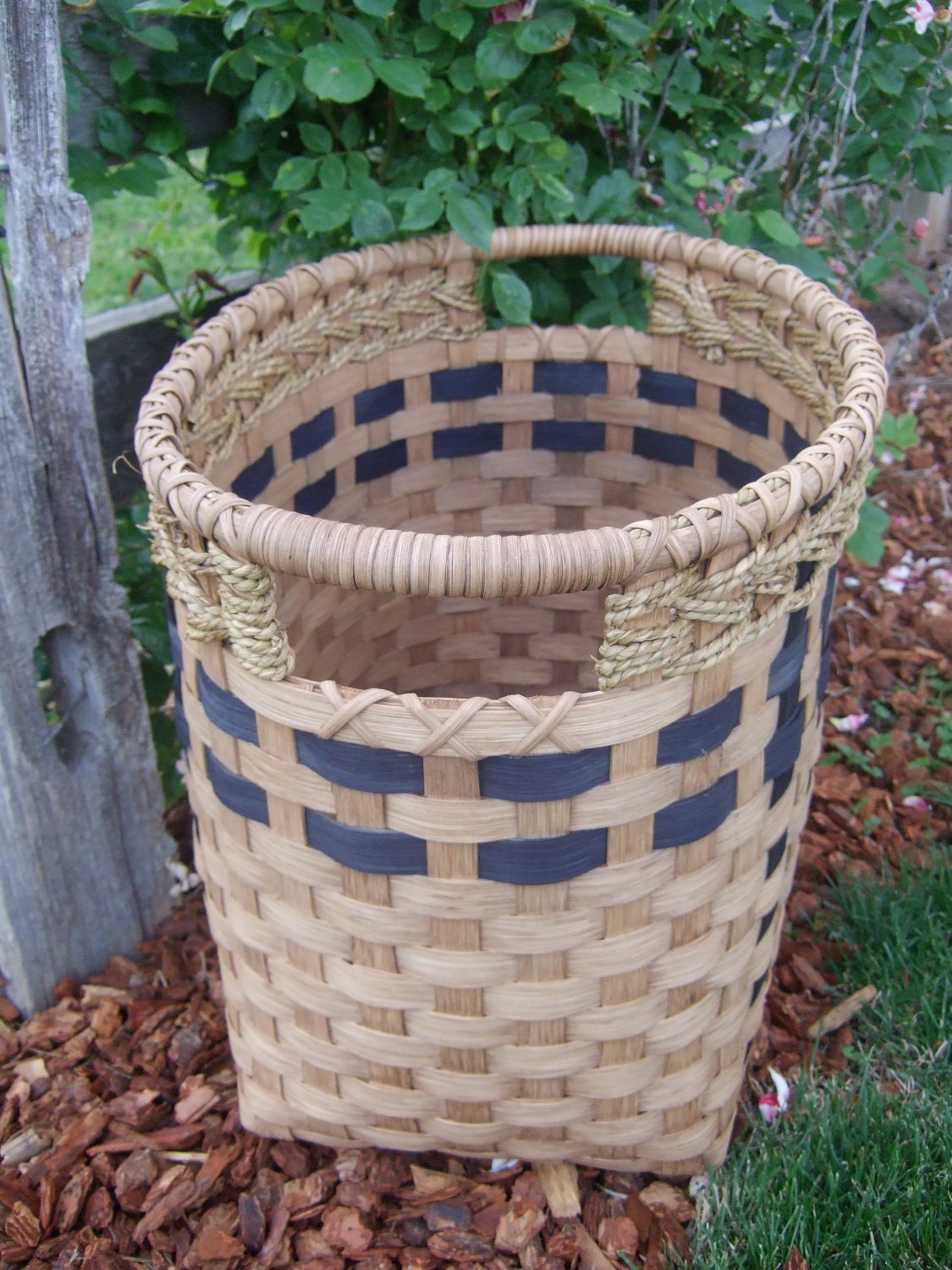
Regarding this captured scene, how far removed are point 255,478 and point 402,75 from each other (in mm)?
447

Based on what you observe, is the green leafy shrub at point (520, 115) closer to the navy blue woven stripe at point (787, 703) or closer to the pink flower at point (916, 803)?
the navy blue woven stripe at point (787, 703)

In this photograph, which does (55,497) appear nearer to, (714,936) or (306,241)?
(306,241)

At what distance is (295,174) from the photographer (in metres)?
1.40

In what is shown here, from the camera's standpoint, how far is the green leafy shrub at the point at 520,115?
131 centimetres

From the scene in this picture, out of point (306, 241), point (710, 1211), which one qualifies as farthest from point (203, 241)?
point (710, 1211)

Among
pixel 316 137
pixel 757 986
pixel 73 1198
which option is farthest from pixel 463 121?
pixel 73 1198

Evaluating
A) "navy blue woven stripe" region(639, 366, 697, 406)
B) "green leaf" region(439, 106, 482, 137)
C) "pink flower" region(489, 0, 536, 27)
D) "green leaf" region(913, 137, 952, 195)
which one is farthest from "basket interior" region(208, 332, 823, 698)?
Answer: "green leaf" region(913, 137, 952, 195)

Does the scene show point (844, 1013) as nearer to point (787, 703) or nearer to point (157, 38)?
point (787, 703)

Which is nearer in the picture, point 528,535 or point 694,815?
point 528,535

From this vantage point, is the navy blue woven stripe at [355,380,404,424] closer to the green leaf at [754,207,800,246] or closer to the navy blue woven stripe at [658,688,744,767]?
the green leaf at [754,207,800,246]

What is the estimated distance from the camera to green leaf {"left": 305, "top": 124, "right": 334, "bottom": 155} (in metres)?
1.41

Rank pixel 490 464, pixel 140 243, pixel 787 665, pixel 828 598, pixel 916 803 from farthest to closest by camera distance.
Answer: pixel 140 243
pixel 916 803
pixel 490 464
pixel 828 598
pixel 787 665

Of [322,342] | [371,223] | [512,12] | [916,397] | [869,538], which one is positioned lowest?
[916,397]

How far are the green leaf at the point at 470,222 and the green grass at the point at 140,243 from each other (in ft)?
5.25
